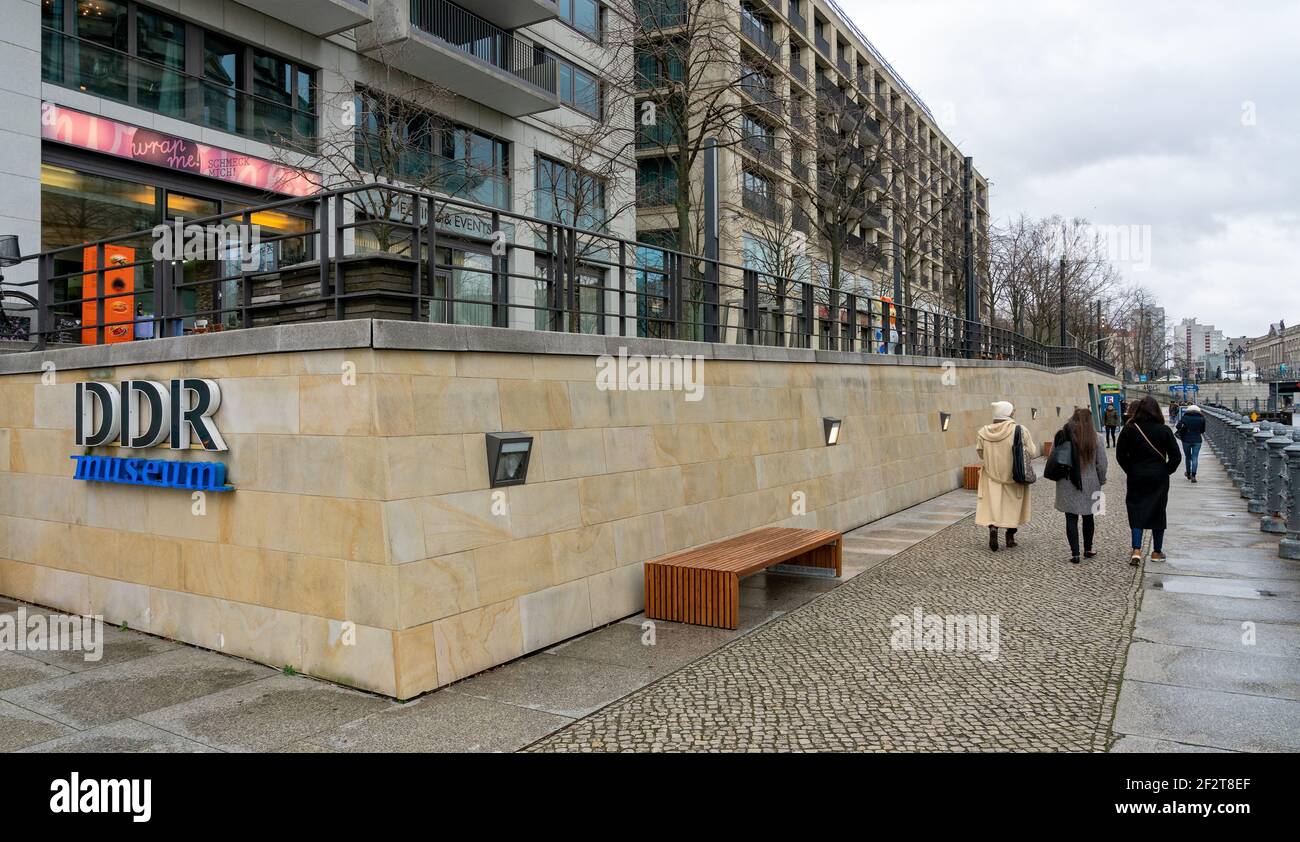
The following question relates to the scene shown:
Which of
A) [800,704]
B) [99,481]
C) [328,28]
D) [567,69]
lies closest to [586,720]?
[800,704]

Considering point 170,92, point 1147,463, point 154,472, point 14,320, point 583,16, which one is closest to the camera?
point 154,472

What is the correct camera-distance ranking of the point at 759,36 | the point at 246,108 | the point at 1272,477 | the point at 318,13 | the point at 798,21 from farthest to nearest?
the point at 798,21 → the point at 759,36 → the point at 318,13 → the point at 246,108 → the point at 1272,477

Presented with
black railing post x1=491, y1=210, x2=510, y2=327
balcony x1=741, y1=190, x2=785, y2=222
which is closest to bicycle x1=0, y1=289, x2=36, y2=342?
black railing post x1=491, y1=210, x2=510, y2=327

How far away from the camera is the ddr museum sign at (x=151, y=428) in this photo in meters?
6.75

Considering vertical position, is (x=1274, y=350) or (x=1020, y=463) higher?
(x=1274, y=350)

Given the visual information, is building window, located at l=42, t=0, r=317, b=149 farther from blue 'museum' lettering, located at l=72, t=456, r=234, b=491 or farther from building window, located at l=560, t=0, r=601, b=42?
building window, located at l=560, t=0, r=601, b=42

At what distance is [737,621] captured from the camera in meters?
7.45

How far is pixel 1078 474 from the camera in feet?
33.5

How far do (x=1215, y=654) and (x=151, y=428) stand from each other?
8170 mm

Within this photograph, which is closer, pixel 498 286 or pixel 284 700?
pixel 284 700

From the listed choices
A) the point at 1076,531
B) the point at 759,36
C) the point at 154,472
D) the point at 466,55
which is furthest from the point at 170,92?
the point at 759,36

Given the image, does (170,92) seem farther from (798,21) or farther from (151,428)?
(798,21)

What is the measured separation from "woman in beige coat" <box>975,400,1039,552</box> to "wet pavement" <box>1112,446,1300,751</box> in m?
1.55

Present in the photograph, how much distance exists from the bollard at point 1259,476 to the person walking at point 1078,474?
5.59 m
